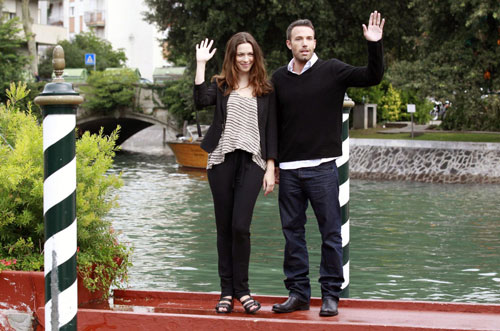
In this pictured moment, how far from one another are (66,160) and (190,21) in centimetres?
2797

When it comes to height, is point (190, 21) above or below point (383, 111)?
above

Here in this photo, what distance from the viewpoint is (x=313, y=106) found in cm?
591

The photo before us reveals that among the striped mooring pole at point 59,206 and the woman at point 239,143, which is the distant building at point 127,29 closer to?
the woman at point 239,143

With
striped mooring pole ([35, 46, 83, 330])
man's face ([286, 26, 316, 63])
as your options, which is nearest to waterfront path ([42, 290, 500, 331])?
striped mooring pole ([35, 46, 83, 330])

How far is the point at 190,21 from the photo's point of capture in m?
32.3

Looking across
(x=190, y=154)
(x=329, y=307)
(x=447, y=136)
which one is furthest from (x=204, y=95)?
(x=190, y=154)

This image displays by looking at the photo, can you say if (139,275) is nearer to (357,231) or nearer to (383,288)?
(383,288)

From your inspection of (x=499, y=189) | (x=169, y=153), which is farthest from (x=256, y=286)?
(x=169, y=153)

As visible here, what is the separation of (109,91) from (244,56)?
3936cm

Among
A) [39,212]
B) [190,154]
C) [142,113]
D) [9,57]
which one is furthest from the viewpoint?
[142,113]

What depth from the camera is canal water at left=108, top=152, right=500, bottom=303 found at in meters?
10.4

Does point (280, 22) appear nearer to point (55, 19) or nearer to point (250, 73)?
point (250, 73)

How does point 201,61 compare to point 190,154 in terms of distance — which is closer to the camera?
point 201,61

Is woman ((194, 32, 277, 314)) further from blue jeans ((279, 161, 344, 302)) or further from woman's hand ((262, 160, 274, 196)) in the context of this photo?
blue jeans ((279, 161, 344, 302))
